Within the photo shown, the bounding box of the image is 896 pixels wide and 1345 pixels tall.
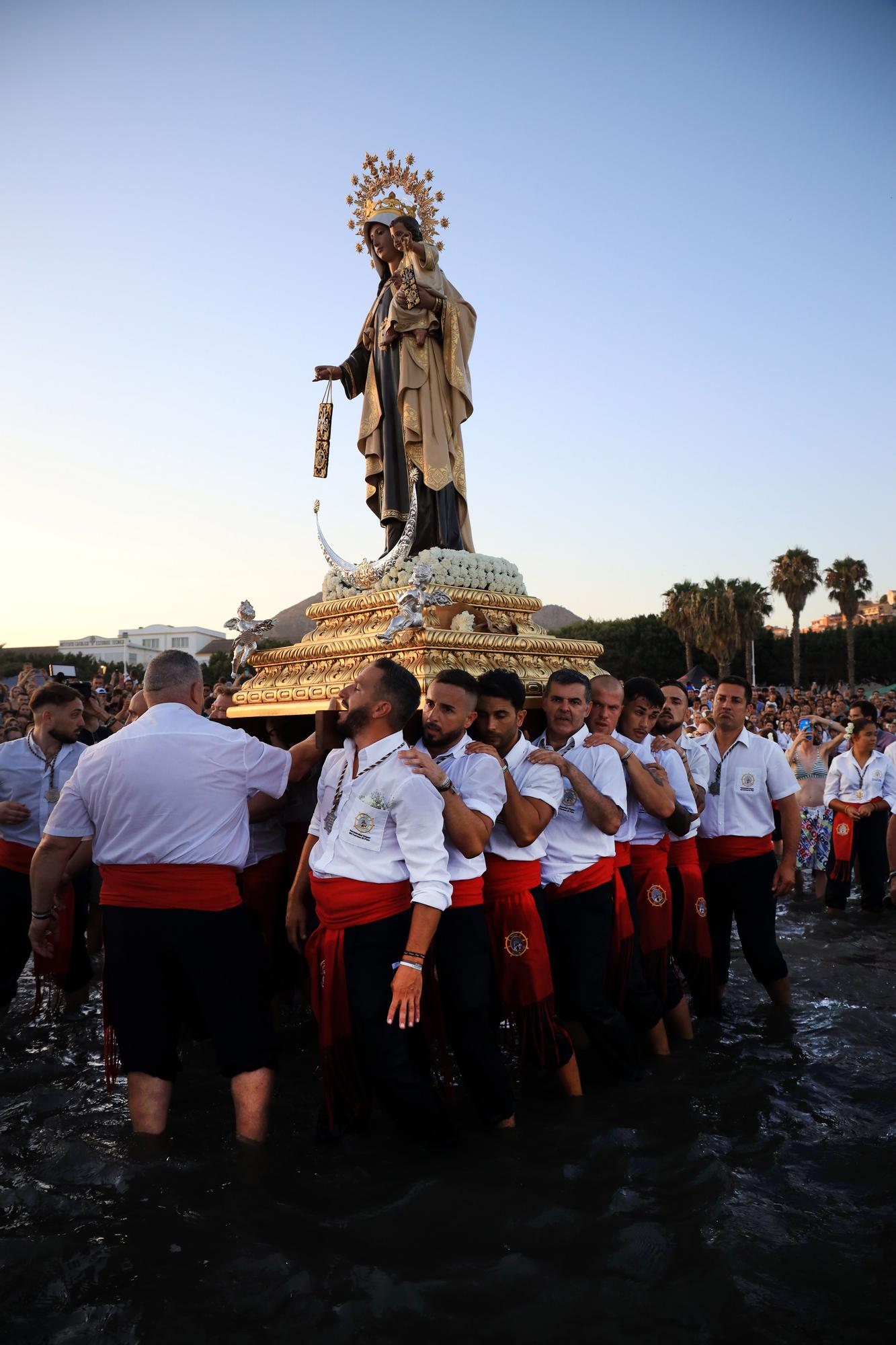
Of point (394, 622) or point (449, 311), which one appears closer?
point (394, 622)

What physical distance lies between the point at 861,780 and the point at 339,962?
620cm

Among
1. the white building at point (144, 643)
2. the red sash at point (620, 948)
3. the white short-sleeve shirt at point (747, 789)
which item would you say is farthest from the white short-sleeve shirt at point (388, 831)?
the white building at point (144, 643)

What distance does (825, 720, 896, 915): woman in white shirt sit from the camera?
7.76m

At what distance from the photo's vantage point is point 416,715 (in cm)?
405

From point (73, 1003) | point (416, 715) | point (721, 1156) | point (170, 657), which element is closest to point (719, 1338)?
point (721, 1156)

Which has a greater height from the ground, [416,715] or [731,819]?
[416,715]

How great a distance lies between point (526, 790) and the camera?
147 inches

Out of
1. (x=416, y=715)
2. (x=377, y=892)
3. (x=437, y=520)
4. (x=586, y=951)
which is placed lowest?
(x=586, y=951)

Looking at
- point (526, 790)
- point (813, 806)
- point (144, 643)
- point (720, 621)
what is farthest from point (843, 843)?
point (144, 643)

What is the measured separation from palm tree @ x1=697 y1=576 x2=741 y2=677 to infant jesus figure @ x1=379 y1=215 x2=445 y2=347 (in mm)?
34789

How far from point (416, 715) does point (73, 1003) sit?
2.94 metres

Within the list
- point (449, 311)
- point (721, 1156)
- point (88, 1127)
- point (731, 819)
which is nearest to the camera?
point (721, 1156)

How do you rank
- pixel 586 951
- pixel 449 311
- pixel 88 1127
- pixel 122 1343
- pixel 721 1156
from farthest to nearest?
pixel 449 311 → pixel 586 951 → pixel 88 1127 → pixel 721 1156 → pixel 122 1343

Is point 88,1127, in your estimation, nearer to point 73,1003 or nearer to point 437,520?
point 73,1003
